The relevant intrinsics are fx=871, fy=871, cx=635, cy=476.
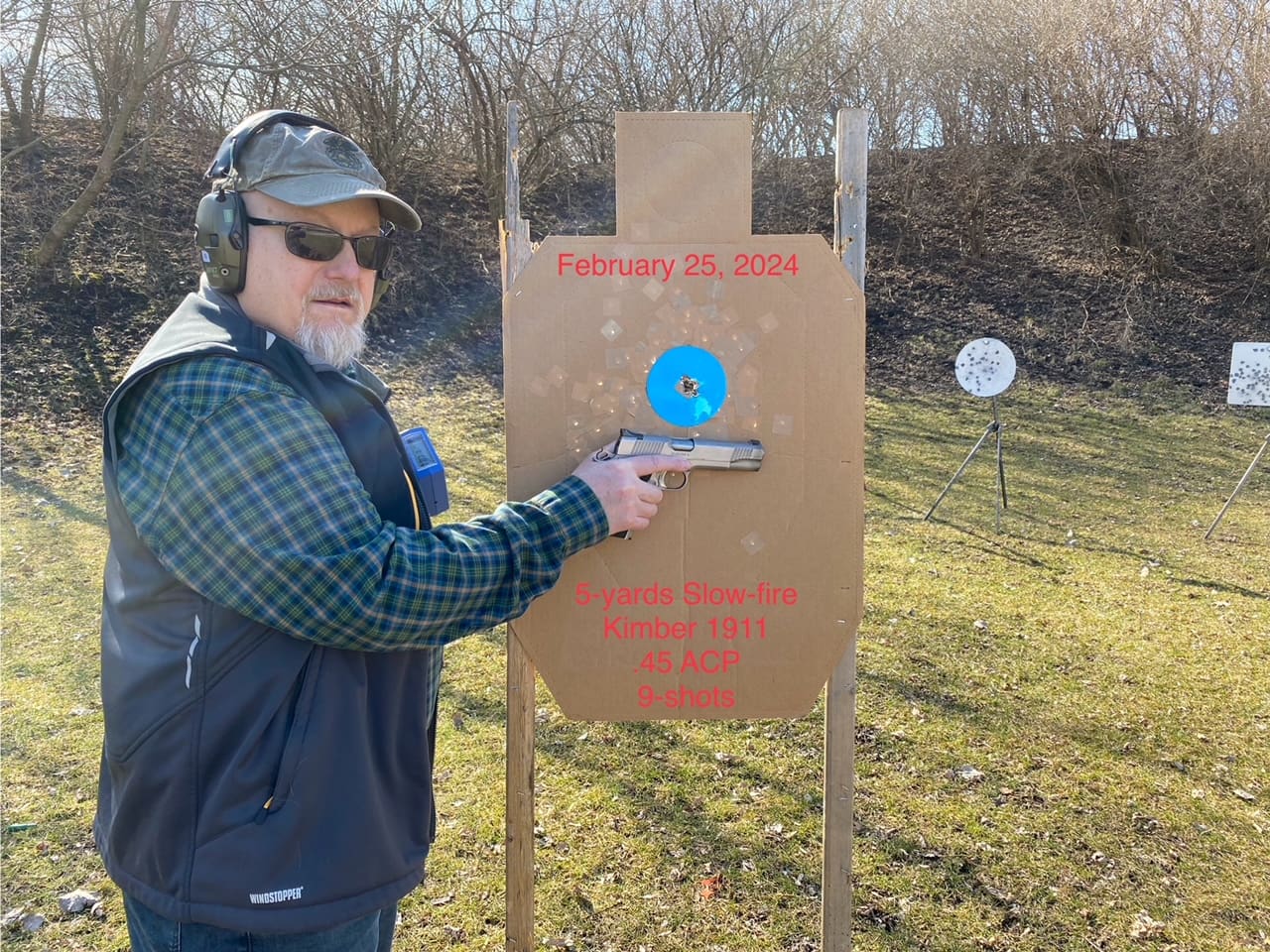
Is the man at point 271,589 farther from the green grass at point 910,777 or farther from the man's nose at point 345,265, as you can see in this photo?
the green grass at point 910,777

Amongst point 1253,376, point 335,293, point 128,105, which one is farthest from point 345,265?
point 128,105

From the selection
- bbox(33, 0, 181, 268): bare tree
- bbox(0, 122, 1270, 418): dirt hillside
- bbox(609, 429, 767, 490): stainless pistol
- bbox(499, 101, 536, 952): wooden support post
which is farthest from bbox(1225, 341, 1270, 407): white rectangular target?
bbox(33, 0, 181, 268): bare tree

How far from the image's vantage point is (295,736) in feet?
3.92

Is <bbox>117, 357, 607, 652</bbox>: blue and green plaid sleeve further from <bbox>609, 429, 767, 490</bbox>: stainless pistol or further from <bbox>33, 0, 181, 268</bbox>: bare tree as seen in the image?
<bbox>33, 0, 181, 268</bbox>: bare tree

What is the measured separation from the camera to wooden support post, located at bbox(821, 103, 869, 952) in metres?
1.87

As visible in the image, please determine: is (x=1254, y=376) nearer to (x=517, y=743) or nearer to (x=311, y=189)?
(x=517, y=743)

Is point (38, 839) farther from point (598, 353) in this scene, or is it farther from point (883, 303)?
point (883, 303)

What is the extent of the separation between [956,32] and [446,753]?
13.7 meters

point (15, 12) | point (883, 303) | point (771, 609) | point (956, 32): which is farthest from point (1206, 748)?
point (956, 32)

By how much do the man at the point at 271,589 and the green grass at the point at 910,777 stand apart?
152 cm

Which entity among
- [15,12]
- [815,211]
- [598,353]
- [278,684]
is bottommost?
[278,684]

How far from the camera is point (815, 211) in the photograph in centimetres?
1390

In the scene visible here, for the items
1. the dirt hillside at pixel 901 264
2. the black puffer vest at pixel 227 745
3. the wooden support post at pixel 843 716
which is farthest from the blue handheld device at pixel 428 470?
the dirt hillside at pixel 901 264

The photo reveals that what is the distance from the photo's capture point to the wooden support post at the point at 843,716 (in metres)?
1.87
